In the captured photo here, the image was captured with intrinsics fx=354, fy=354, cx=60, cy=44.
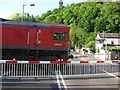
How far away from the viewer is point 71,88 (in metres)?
12.8

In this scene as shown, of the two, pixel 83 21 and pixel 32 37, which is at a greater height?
pixel 83 21

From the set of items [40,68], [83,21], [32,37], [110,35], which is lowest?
[40,68]

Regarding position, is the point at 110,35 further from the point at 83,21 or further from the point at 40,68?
the point at 40,68

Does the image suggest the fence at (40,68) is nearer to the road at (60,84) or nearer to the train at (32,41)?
the road at (60,84)

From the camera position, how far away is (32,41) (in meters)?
26.4

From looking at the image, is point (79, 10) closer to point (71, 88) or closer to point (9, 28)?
point (9, 28)

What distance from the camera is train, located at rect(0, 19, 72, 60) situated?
25812 millimetres

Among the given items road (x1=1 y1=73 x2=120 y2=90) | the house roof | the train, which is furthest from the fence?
the house roof

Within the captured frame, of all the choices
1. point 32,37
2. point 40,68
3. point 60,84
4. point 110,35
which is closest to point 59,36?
point 32,37

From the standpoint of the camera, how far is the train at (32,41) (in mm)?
25812

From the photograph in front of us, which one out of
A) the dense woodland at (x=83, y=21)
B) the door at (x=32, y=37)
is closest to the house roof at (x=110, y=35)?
the dense woodland at (x=83, y=21)

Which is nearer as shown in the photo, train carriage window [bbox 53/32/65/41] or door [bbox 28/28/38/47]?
door [bbox 28/28/38/47]

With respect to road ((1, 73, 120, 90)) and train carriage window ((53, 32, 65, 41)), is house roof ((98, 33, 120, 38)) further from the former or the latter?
road ((1, 73, 120, 90))

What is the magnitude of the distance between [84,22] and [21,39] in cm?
10885
